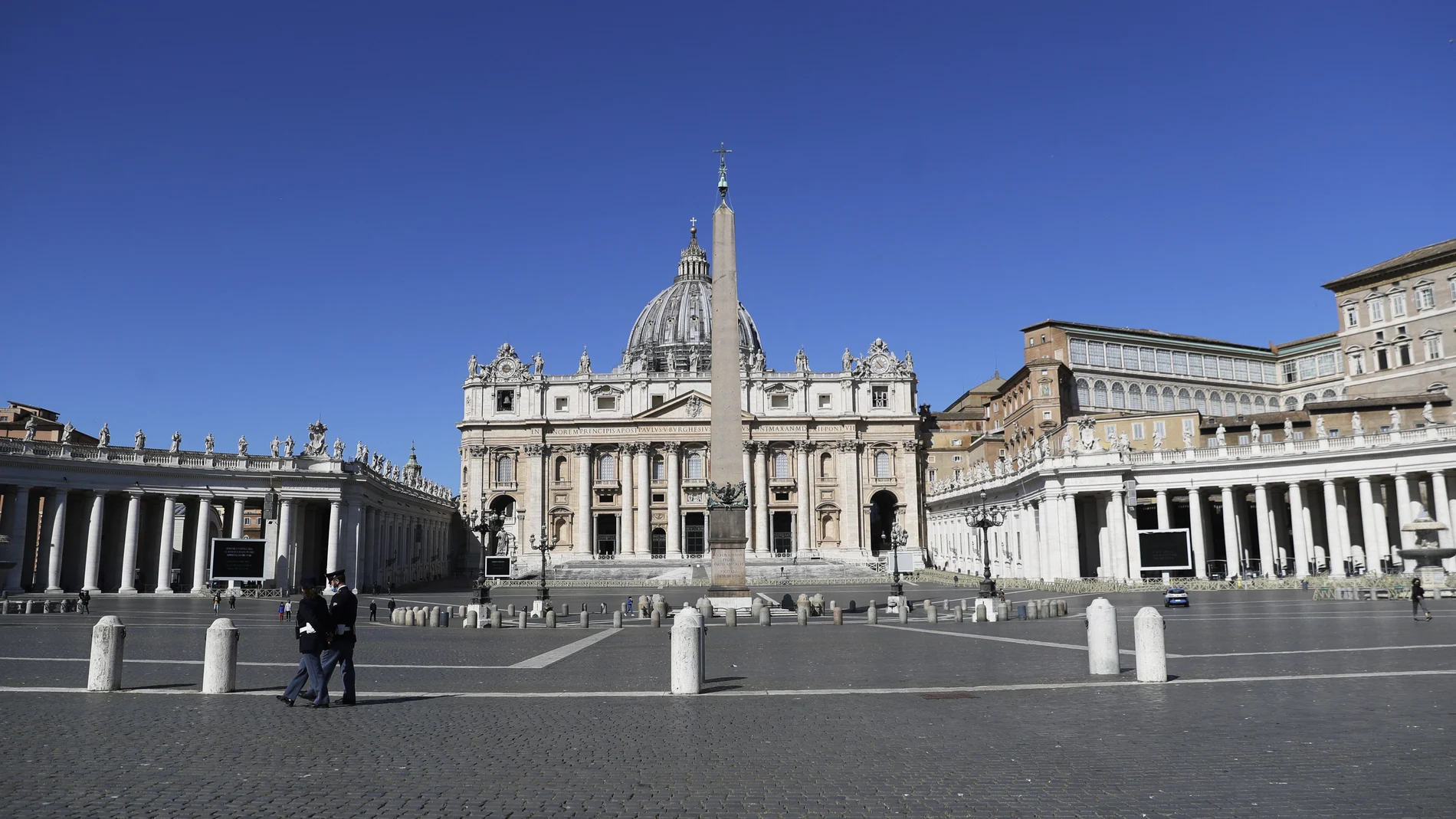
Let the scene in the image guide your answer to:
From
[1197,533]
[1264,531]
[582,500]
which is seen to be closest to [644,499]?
[582,500]

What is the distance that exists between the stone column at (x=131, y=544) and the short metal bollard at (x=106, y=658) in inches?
1558

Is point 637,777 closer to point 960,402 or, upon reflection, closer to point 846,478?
point 846,478

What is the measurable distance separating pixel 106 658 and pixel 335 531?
4095cm

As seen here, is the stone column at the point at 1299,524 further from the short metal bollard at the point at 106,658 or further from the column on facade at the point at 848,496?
the short metal bollard at the point at 106,658

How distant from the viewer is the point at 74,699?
11531 millimetres

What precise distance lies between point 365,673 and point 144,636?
1011cm

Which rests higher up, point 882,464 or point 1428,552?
point 882,464

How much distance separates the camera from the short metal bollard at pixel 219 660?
12.0 m

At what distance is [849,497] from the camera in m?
89.2

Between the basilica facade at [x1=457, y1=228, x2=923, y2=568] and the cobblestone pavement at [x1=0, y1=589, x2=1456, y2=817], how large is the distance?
72301 mm

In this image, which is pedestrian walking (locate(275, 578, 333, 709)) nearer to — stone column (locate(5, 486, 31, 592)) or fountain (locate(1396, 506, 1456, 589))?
fountain (locate(1396, 506, 1456, 589))

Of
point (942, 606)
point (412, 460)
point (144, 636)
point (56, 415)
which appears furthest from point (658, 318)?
point (144, 636)

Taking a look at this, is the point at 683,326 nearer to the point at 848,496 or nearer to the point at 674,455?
the point at 674,455

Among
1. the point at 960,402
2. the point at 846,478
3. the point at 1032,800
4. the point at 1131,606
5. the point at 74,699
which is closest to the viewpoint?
the point at 1032,800
